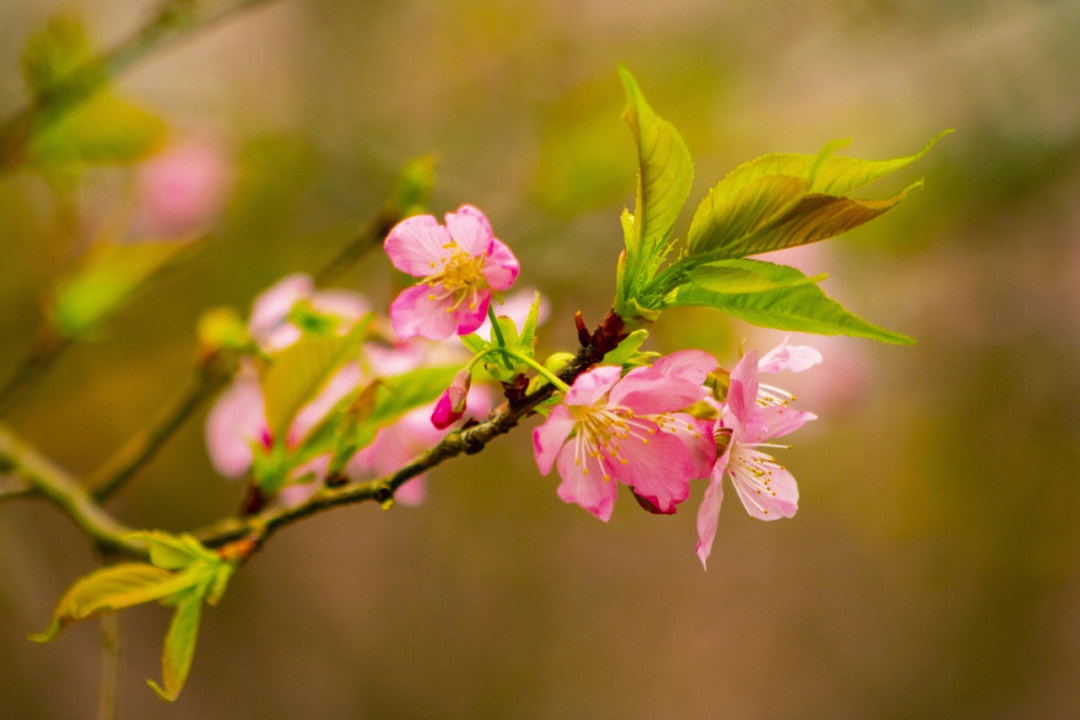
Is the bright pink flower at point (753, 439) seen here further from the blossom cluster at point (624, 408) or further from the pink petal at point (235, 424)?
the pink petal at point (235, 424)

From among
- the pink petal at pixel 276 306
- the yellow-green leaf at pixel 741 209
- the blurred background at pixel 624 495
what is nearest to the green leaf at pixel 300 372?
the pink petal at pixel 276 306

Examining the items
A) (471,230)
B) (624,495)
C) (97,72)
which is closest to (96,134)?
(97,72)

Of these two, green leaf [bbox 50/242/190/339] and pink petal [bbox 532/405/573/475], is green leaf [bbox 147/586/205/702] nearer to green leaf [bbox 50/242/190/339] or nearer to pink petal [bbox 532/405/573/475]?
pink petal [bbox 532/405/573/475]

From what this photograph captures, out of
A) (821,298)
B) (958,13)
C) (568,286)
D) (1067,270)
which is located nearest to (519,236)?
(568,286)

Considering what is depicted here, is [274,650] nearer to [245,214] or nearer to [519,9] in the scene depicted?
[245,214]

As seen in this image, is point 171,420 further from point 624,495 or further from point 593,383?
point 624,495

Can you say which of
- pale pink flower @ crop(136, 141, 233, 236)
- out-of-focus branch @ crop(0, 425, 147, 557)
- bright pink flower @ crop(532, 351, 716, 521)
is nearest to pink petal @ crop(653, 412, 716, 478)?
bright pink flower @ crop(532, 351, 716, 521)
